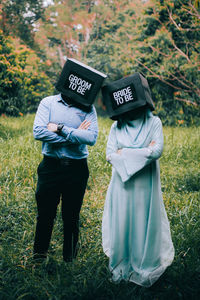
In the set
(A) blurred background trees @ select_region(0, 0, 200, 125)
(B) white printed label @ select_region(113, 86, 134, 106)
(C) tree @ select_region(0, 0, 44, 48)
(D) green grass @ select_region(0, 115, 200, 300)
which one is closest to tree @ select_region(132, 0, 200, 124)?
(A) blurred background trees @ select_region(0, 0, 200, 125)

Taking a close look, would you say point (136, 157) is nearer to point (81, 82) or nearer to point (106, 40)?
point (81, 82)

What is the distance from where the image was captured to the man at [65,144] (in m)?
2.47

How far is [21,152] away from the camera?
5516 mm

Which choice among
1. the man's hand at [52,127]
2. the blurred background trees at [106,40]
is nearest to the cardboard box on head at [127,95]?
the man's hand at [52,127]

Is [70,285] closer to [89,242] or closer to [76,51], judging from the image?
[89,242]

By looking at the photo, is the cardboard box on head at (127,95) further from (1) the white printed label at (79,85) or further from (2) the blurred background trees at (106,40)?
(2) the blurred background trees at (106,40)

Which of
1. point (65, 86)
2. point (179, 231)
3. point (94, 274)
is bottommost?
Result: point (179, 231)

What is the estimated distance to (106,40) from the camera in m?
16.4

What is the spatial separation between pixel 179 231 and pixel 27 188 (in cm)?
241

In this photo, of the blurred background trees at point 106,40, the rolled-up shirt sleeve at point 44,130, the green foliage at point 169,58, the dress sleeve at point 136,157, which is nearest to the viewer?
the dress sleeve at point 136,157

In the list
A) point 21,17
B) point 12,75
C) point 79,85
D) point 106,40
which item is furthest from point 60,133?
point 21,17

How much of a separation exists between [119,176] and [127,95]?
72cm

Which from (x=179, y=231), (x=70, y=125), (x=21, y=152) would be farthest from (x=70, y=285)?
(x=21, y=152)

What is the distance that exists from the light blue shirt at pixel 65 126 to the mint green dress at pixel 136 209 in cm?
27
